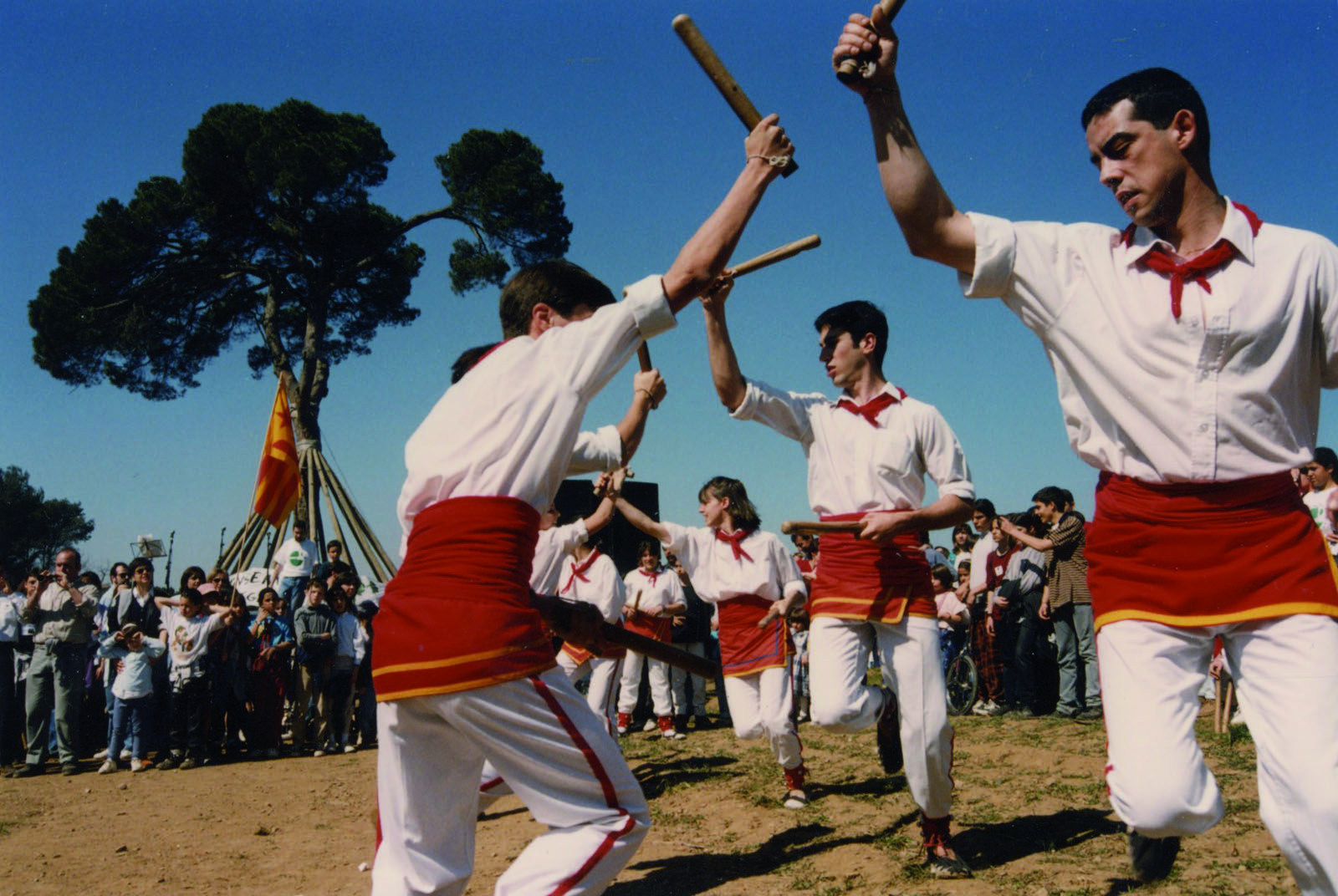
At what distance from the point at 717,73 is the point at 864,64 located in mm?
865

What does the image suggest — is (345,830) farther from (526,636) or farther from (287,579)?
(287,579)

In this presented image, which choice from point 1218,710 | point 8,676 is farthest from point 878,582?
point 8,676

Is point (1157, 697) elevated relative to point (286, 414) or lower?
lower

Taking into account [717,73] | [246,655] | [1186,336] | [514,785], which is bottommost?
[514,785]

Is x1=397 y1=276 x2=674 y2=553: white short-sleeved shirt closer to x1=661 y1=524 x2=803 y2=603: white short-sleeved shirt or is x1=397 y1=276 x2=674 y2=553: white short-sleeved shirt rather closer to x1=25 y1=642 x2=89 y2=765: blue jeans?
x1=661 y1=524 x2=803 y2=603: white short-sleeved shirt

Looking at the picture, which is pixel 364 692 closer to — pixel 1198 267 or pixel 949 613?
pixel 949 613

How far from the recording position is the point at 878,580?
488 cm

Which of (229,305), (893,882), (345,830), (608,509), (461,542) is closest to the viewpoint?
(461,542)

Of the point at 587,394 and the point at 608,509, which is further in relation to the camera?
the point at 608,509

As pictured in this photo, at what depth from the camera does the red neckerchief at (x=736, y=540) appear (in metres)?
7.28

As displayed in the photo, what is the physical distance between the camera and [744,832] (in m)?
6.13

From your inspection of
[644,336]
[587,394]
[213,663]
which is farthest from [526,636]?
[213,663]

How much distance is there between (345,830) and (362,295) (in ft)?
56.7

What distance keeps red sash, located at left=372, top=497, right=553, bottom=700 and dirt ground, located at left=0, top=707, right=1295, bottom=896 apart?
2845 mm
